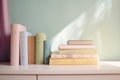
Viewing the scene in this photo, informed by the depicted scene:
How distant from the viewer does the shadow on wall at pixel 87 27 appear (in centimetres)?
138

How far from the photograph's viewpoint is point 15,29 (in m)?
1.03

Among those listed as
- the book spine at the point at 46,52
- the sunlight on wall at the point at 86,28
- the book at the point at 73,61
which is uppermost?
the sunlight on wall at the point at 86,28

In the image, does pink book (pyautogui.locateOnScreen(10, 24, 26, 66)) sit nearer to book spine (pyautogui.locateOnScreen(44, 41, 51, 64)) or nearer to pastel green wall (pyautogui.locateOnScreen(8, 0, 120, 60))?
book spine (pyautogui.locateOnScreen(44, 41, 51, 64))

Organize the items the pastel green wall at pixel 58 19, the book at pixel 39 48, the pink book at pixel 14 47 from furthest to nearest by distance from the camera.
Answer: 1. the pastel green wall at pixel 58 19
2. the book at pixel 39 48
3. the pink book at pixel 14 47

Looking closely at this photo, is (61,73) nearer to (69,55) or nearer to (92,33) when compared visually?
Answer: (69,55)

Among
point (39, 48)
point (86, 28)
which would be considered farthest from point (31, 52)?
point (86, 28)

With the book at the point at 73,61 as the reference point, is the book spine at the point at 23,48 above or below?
above

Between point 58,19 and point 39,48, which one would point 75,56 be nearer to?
point 39,48

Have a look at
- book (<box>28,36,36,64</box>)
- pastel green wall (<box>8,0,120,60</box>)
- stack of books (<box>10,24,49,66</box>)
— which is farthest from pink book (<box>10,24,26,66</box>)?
pastel green wall (<box>8,0,120,60</box>)

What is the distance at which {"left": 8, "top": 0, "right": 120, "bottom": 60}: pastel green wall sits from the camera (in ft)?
4.52

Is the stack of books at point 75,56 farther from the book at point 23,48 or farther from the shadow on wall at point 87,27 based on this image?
the shadow on wall at point 87,27

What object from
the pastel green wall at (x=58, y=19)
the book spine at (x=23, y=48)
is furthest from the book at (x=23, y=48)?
the pastel green wall at (x=58, y=19)

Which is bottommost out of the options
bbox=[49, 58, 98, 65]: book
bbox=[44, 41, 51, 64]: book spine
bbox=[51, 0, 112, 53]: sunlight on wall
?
bbox=[49, 58, 98, 65]: book

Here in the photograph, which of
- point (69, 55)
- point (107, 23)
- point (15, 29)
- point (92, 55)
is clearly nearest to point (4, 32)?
point (15, 29)
